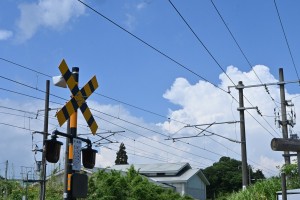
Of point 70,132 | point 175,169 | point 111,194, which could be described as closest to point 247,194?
point 111,194

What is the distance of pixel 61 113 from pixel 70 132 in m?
0.52

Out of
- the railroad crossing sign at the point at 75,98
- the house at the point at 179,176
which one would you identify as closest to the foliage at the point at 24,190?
the railroad crossing sign at the point at 75,98

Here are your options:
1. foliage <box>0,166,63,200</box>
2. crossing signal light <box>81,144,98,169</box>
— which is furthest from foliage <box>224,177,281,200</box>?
foliage <box>0,166,63,200</box>

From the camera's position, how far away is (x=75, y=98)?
33.0ft

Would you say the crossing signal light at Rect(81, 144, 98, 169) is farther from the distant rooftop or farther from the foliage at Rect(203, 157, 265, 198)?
the foliage at Rect(203, 157, 265, 198)

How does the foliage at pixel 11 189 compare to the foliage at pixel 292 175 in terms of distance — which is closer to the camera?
the foliage at pixel 292 175

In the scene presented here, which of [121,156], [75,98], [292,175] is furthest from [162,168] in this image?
[75,98]

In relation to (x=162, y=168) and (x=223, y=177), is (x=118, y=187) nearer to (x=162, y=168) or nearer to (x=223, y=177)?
(x=162, y=168)

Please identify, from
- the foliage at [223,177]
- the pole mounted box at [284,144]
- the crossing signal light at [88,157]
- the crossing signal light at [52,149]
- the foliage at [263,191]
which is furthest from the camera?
the foliage at [223,177]

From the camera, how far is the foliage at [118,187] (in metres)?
22.4

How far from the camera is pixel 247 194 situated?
18047 millimetres

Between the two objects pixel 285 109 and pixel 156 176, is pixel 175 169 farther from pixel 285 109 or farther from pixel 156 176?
pixel 285 109

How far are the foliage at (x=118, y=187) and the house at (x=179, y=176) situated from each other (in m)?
27.9

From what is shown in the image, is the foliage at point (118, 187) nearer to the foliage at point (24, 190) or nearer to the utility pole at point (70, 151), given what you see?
the foliage at point (24, 190)
